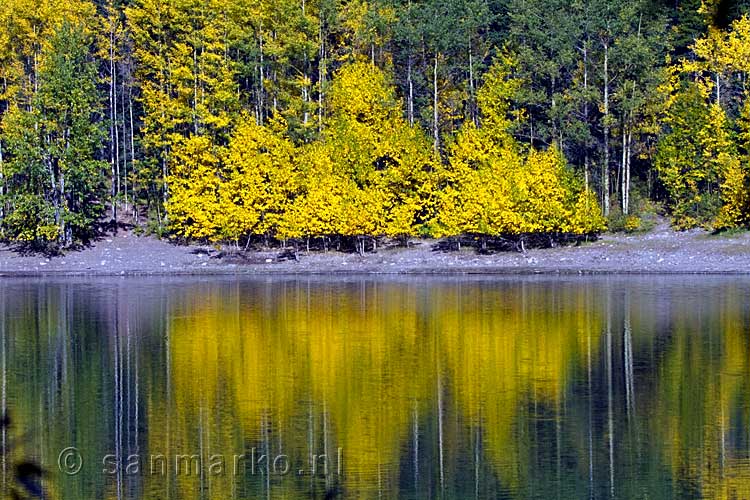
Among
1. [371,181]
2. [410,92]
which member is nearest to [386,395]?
[371,181]

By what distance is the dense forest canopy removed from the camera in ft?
193

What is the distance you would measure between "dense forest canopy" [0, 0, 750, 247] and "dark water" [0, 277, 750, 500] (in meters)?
14.6

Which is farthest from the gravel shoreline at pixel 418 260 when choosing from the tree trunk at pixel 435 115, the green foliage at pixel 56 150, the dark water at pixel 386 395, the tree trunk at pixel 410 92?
the dark water at pixel 386 395

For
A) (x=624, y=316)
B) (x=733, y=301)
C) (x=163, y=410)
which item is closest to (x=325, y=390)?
(x=163, y=410)

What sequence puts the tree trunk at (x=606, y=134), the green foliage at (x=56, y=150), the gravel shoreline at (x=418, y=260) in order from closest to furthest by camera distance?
the gravel shoreline at (x=418, y=260) < the green foliage at (x=56, y=150) < the tree trunk at (x=606, y=134)

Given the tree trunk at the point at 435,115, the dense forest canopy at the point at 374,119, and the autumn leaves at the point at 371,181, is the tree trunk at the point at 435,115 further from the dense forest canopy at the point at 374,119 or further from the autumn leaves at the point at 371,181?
the autumn leaves at the point at 371,181

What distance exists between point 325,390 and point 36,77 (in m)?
41.8

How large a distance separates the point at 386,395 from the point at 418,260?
103 feet

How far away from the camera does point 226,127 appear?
6544cm

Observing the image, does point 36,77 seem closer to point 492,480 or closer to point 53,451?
point 53,451

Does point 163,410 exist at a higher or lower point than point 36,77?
lower

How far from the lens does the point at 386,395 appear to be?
1027 inches

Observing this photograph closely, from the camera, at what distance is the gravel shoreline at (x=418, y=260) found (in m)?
52.9

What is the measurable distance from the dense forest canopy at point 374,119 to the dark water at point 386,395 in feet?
47.8
